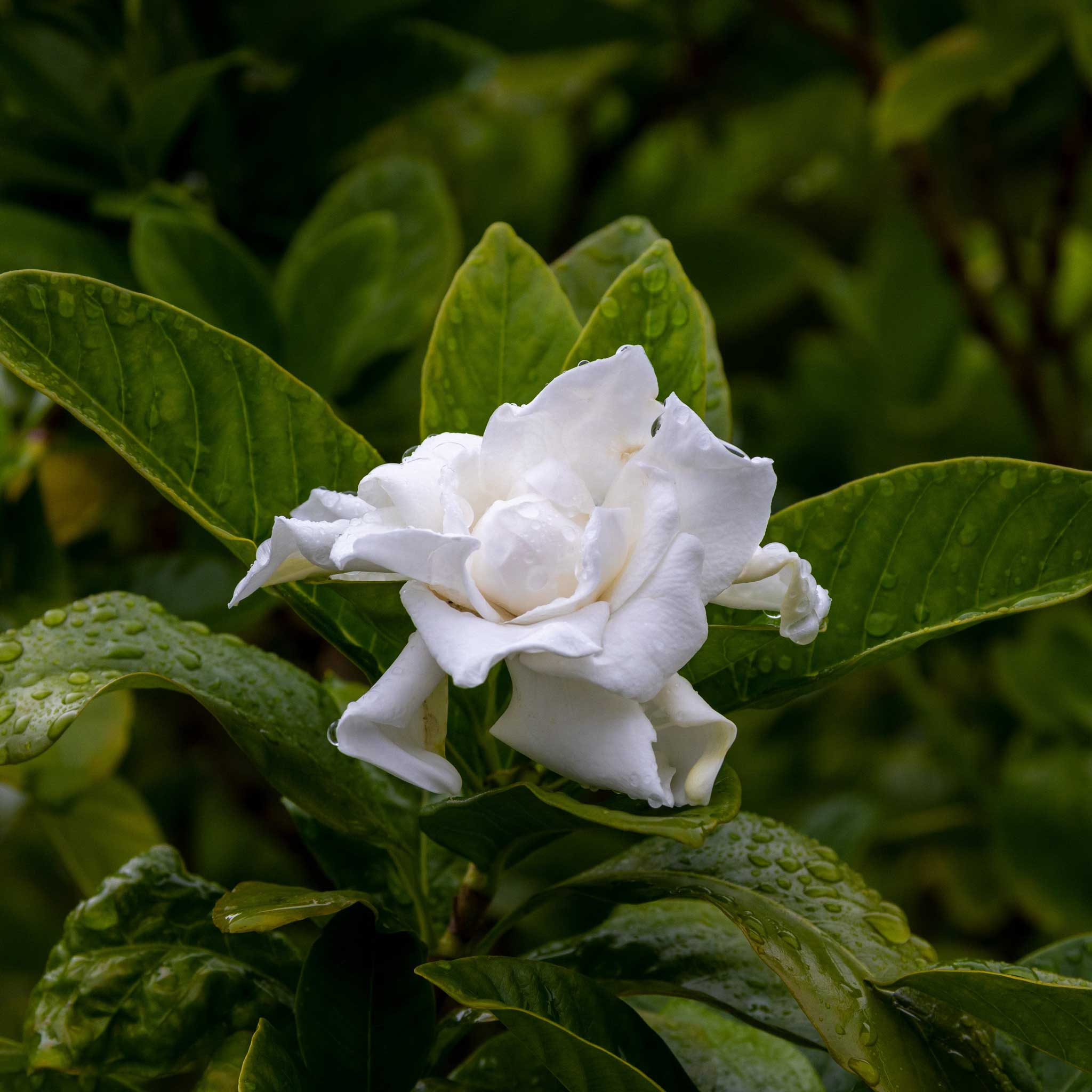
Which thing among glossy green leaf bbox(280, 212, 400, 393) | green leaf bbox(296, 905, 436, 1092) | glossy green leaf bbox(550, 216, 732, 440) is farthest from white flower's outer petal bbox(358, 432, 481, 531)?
glossy green leaf bbox(280, 212, 400, 393)

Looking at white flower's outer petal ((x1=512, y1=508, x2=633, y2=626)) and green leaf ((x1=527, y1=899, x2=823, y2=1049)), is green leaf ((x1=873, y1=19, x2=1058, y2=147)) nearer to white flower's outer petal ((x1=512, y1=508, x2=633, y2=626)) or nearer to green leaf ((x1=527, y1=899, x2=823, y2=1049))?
green leaf ((x1=527, y1=899, x2=823, y2=1049))

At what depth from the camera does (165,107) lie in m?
1.57

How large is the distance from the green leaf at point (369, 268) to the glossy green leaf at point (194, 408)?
651 mm

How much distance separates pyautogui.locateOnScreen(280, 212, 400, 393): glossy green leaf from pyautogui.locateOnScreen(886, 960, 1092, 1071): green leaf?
102cm

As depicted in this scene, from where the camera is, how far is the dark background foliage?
5.17 feet

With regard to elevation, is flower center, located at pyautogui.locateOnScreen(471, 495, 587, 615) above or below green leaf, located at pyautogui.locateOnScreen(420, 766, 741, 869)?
Answer: above

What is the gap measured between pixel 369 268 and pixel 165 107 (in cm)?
36

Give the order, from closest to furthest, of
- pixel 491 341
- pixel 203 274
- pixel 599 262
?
pixel 491 341 → pixel 599 262 → pixel 203 274

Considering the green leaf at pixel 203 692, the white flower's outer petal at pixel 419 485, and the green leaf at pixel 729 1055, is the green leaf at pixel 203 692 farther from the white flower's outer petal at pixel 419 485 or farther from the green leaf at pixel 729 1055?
the green leaf at pixel 729 1055

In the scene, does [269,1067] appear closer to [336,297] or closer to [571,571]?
[571,571]

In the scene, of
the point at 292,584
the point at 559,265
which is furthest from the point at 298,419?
the point at 559,265

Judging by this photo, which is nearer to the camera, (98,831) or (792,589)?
(792,589)

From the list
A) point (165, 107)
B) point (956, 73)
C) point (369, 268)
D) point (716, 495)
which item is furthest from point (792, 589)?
point (956, 73)

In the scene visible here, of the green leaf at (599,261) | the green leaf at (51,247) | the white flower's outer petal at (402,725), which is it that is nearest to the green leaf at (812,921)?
the white flower's outer petal at (402,725)
